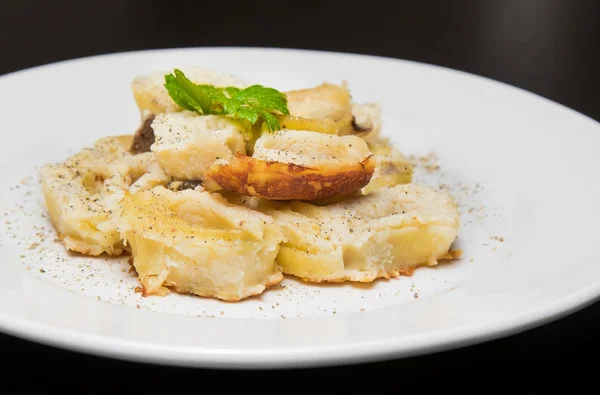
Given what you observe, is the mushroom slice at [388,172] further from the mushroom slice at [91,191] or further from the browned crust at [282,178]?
the mushroom slice at [91,191]

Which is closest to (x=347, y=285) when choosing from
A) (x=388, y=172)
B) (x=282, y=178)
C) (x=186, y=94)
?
(x=282, y=178)

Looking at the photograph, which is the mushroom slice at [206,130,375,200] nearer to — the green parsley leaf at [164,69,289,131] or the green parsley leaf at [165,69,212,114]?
the green parsley leaf at [164,69,289,131]

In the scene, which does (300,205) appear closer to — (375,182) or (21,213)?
(375,182)

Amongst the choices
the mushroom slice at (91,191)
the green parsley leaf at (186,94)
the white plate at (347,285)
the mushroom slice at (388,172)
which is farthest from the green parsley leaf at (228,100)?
the white plate at (347,285)

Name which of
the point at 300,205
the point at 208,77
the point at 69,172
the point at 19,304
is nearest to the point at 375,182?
the point at 300,205

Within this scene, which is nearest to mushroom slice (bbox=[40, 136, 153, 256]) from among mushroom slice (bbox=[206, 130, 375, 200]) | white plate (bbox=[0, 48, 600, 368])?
white plate (bbox=[0, 48, 600, 368])
